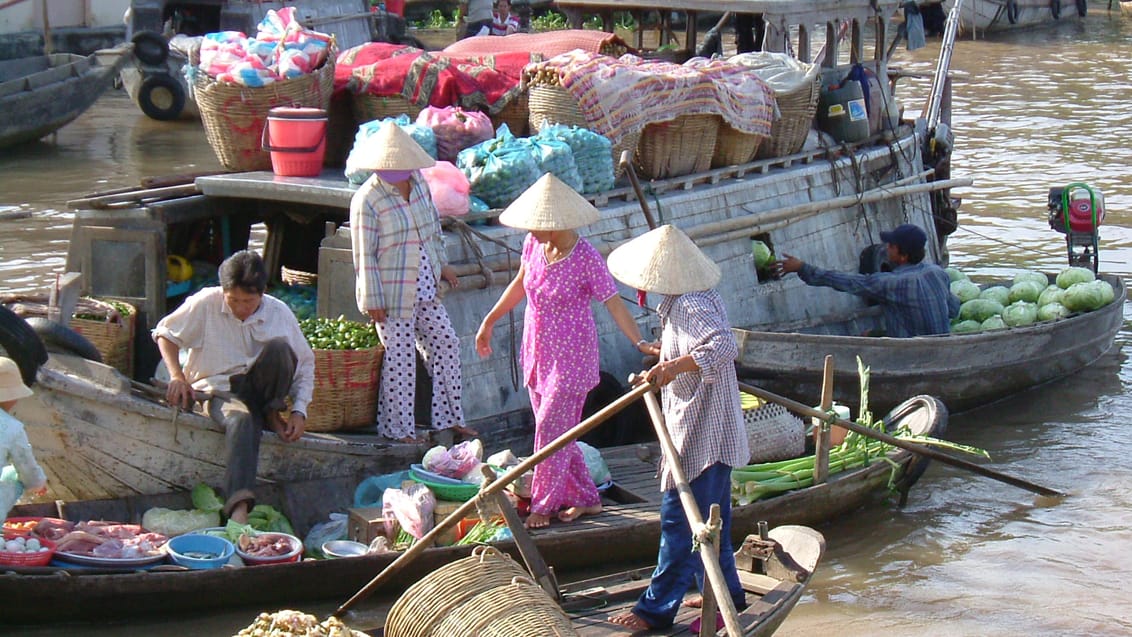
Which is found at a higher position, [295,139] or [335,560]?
[295,139]

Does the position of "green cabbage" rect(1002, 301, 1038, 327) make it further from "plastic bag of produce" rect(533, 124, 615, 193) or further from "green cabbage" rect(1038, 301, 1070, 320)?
"plastic bag of produce" rect(533, 124, 615, 193)

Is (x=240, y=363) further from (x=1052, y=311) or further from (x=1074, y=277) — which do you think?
(x=1074, y=277)

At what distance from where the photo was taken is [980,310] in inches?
399

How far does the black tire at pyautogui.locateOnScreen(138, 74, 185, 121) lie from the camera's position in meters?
19.4

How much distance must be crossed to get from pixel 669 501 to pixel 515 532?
603mm

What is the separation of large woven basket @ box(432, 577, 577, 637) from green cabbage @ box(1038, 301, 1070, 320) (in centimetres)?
609

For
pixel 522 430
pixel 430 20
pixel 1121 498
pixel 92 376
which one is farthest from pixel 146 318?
pixel 430 20

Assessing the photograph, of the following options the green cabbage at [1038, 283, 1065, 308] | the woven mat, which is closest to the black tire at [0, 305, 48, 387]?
the woven mat

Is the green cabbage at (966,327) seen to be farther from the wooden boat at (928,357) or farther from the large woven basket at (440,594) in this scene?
the large woven basket at (440,594)

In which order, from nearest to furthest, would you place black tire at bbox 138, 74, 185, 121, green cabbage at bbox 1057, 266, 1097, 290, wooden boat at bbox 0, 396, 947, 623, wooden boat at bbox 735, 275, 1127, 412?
1. wooden boat at bbox 0, 396, 947, 623
2. wooden boat at bbox 735, 275, 1127, 412
3. green cabbage at bbox 1057, 266, 1097, 290
4. black tire at bbox 138, 74, 185, 121

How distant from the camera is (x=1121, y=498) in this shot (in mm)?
8500

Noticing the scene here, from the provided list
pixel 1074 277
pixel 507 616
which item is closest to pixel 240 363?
pixel 507 616

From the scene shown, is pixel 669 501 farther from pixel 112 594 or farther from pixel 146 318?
pixel 146 318

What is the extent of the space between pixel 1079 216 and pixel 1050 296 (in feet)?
4.04
